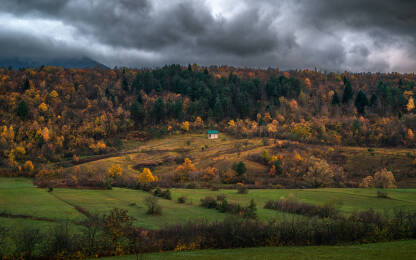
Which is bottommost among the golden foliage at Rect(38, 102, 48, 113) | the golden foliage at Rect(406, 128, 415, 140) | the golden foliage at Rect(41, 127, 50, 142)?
the golden foliage at Rect(41, 127, 50, 142)

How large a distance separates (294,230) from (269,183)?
163 ft

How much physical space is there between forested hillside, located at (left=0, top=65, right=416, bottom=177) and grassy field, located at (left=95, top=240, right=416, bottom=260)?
77.8 metres

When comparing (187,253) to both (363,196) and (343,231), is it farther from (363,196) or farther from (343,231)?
(363,196)

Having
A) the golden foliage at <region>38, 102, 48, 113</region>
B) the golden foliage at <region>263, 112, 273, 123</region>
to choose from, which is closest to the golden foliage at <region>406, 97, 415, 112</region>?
the golden foliage at <region>263, 112, 273, 123</region>

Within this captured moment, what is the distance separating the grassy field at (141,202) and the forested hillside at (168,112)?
36.1 m

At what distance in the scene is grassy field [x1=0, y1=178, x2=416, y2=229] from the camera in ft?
140

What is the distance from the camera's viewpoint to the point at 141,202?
54.9 m

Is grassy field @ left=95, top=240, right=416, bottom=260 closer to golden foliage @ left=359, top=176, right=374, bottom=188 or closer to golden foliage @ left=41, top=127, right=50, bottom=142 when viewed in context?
golden foliage @ left=359, top=176, right=374, bottom=188

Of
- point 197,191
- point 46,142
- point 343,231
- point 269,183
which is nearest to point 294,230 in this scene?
point 343,231

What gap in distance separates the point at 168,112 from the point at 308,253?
137m

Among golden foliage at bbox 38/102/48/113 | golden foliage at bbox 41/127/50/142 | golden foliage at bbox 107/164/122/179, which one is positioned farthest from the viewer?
golden foliage at bbox 38/102/48/113

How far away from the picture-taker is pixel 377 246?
25.0 meters

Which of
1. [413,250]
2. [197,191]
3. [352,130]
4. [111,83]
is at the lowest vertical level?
[197,191]

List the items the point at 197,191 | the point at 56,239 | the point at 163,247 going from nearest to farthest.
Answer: the point at 56,239
the point at 163,247
the point at 197,191
